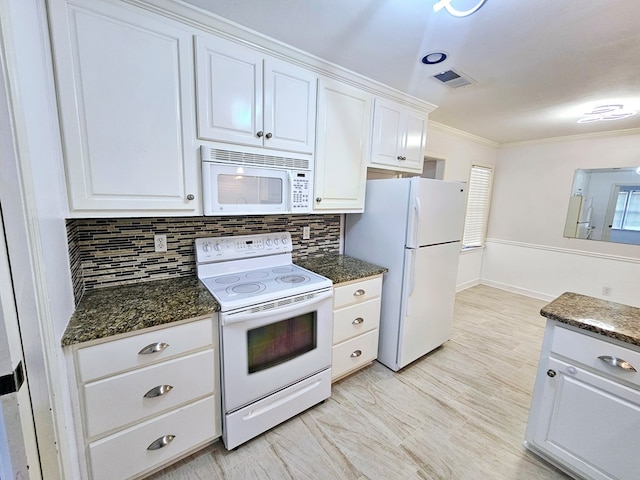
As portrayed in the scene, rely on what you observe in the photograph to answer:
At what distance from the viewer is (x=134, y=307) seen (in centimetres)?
132

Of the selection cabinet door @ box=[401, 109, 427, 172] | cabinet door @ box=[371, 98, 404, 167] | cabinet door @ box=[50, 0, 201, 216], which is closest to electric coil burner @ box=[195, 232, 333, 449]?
cabinet door @ box=[50, 0, 201, 216]

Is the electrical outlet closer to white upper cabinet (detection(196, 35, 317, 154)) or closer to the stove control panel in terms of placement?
the stove control panel

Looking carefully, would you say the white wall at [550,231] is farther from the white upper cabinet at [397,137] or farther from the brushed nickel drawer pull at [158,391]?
the brushed nickel drawer pull at [158,391]

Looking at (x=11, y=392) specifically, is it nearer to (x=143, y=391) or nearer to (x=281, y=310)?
(x=143, y=391)

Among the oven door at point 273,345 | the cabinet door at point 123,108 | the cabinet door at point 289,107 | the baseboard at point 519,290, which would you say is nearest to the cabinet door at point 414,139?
the cabinet door at point 289,107

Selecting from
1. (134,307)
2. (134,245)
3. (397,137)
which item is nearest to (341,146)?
(397,137)

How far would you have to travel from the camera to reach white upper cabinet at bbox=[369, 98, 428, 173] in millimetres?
2215

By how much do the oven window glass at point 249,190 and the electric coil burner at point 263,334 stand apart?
1.24ft

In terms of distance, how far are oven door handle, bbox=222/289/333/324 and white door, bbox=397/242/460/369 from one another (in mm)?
751

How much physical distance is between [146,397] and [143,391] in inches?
1.5

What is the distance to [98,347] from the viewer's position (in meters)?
1.13

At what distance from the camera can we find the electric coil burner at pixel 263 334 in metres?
1.44

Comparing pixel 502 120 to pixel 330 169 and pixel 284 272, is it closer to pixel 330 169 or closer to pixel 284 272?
pixel 330 169

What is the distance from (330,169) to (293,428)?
1761mm
